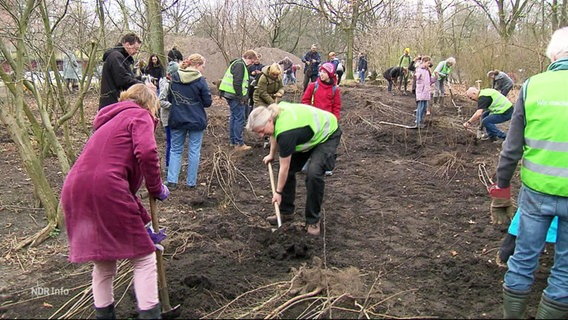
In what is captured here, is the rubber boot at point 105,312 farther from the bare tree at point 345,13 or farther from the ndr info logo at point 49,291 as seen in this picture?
the bare tree at point 345,13

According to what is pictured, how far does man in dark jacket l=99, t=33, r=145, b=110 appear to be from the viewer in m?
5.20

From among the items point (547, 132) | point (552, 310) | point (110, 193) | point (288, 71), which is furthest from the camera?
point (288, 71)

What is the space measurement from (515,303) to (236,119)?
6.07 meters

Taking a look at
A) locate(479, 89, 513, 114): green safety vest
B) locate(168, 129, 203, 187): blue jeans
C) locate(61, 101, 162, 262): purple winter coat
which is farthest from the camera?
locate(479, 89, 513, 114): green safety vest

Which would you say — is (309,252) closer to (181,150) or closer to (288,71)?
(181,150)

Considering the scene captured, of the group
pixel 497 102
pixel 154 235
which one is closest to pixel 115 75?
pixel 154 235

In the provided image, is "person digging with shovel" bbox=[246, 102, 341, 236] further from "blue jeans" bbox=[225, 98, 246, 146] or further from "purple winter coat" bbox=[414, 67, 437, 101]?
"purple winter coat" bbox=[414, 67, 437, 101]

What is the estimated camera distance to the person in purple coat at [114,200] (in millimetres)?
2619

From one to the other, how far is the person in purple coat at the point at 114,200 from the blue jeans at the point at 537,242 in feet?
7.21

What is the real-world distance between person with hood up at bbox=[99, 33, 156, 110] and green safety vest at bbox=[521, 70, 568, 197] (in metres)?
3.92

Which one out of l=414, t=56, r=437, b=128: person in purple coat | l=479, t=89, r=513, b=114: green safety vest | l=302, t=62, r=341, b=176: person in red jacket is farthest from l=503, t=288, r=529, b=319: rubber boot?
l=414, t=56, r=437, b=128: person in purple coat

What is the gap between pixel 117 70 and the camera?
5207 millimetres

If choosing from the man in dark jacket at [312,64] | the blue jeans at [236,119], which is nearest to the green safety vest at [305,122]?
the blue jeans at [236,119]

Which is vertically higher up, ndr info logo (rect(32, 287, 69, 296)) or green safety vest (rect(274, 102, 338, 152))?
green safety vest (rect(274, 102, 338, 152))
